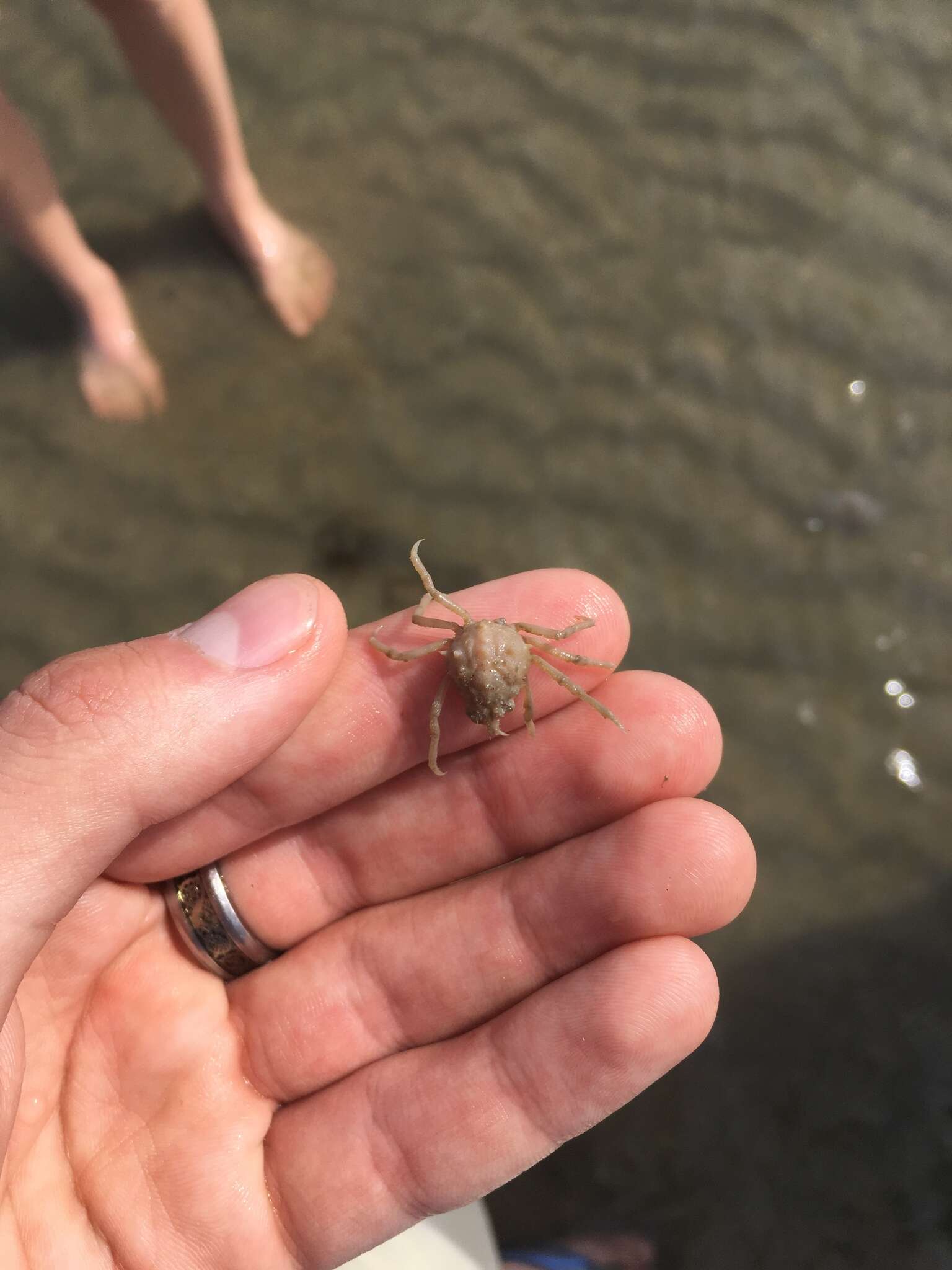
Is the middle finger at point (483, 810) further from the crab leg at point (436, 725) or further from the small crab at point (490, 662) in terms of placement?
the crab leg at point (436, 725)

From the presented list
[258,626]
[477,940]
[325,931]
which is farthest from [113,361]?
[477,940]

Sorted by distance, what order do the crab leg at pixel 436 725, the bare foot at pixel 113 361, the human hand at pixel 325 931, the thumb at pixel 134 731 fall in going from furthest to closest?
the bare foot at pixel 113 361 → the crab leg at pixel 436 725 → the human hand at pixel 325 931 → the thumb at pixel 134 731

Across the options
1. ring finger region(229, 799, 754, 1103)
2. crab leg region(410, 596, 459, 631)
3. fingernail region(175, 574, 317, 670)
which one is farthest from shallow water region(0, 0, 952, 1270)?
fingernail region(175, 574, 317, 670)

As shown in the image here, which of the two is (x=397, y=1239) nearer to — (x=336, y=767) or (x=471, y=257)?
(x=336, y=767)

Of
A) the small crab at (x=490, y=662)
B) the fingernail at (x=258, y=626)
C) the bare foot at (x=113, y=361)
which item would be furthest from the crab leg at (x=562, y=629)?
the bare foot at (x=113, y=361)

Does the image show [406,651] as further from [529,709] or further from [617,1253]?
[617,1253]

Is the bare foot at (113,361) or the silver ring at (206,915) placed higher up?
the bare foot at (113,361)
